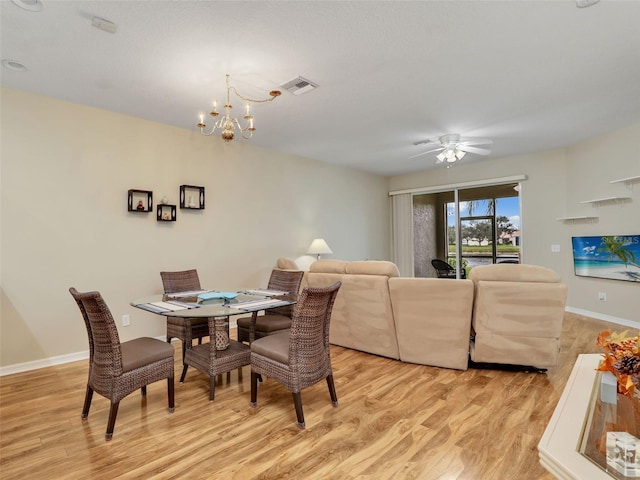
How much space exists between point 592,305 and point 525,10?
490 centimetres

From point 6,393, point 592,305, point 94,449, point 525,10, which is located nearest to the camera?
point 94,449

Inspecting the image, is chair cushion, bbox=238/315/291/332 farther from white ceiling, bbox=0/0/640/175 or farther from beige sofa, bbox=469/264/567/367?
white ceiling, bbox=0/0/640/175

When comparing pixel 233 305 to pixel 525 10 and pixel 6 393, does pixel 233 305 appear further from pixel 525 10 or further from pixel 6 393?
pixel 525 10

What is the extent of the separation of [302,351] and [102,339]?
1268 mm

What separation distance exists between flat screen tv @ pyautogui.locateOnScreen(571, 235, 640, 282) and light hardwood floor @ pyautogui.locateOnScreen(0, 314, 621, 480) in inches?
106

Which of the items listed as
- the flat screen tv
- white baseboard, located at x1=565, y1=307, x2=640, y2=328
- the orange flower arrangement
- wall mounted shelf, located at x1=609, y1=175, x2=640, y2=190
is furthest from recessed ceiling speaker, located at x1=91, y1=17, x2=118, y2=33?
white baseboard, located at x1=565, y1=307, x2=640, y2=328

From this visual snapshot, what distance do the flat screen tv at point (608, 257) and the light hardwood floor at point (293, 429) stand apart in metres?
2.70

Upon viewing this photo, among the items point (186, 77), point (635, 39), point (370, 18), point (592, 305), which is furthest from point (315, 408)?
point (592, 305)

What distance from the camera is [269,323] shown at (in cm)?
326

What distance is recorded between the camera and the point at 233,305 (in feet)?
8.50

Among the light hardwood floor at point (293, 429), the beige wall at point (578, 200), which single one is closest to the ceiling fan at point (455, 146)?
the beige wall at point (578, 200)

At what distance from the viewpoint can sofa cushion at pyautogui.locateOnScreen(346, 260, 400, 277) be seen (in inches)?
134

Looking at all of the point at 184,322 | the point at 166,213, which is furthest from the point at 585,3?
the point at 166,213

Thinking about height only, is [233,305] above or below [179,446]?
above
